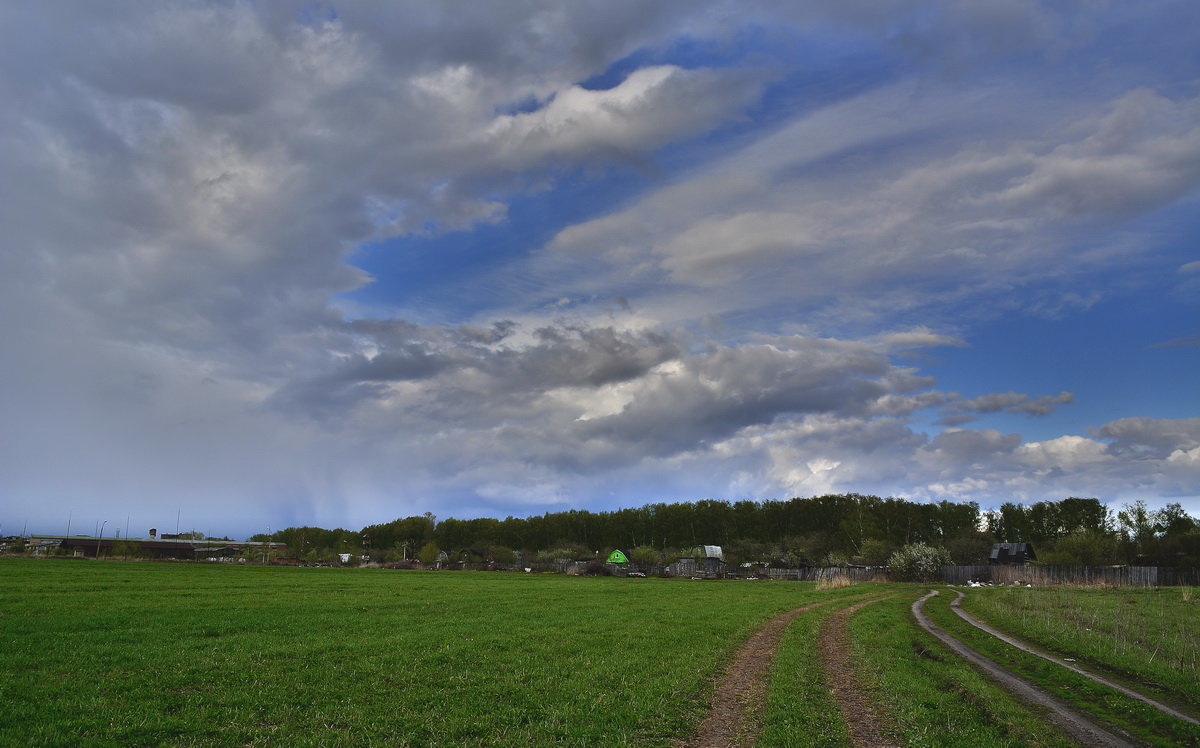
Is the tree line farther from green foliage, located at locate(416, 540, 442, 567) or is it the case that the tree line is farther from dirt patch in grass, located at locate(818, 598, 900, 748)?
dirt patch in grass, located at locate(818, 598, 900, 748)

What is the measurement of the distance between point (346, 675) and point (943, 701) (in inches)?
624

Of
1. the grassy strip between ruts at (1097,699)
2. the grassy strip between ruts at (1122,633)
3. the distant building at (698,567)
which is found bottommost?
the distant building at (698,567)

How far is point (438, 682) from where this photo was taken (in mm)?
17594

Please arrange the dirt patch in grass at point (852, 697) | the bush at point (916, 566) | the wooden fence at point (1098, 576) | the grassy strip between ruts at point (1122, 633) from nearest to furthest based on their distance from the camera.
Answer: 1. the dirt patch in grass at point (852, 697)
2. the grassy strip between ruts at point (1122, 633)
3. the wooden fence at point (1098, 576)
4. the bush at point (916, 566)

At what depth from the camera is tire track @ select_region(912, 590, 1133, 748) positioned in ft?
46.2

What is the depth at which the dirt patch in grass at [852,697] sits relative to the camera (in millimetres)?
13705

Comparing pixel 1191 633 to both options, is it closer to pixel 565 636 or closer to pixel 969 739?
pixel 969 739

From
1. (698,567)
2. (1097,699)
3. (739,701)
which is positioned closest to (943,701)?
(1097,699)

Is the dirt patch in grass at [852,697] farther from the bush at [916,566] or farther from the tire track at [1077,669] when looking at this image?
the bush at [916,566]

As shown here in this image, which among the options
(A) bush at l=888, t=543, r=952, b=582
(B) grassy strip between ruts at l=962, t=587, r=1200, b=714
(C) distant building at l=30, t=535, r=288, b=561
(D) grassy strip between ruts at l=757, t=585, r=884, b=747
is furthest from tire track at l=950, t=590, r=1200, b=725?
(C) distant building at l=30, t=535, r=288, b=561

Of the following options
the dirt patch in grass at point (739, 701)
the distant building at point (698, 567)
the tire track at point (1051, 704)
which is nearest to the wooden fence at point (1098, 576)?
the distant building at point (698, 567)

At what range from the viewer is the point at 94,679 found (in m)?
16.7

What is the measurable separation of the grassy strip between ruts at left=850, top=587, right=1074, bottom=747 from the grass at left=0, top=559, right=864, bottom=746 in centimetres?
480

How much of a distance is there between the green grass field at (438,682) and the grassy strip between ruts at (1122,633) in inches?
86.5
